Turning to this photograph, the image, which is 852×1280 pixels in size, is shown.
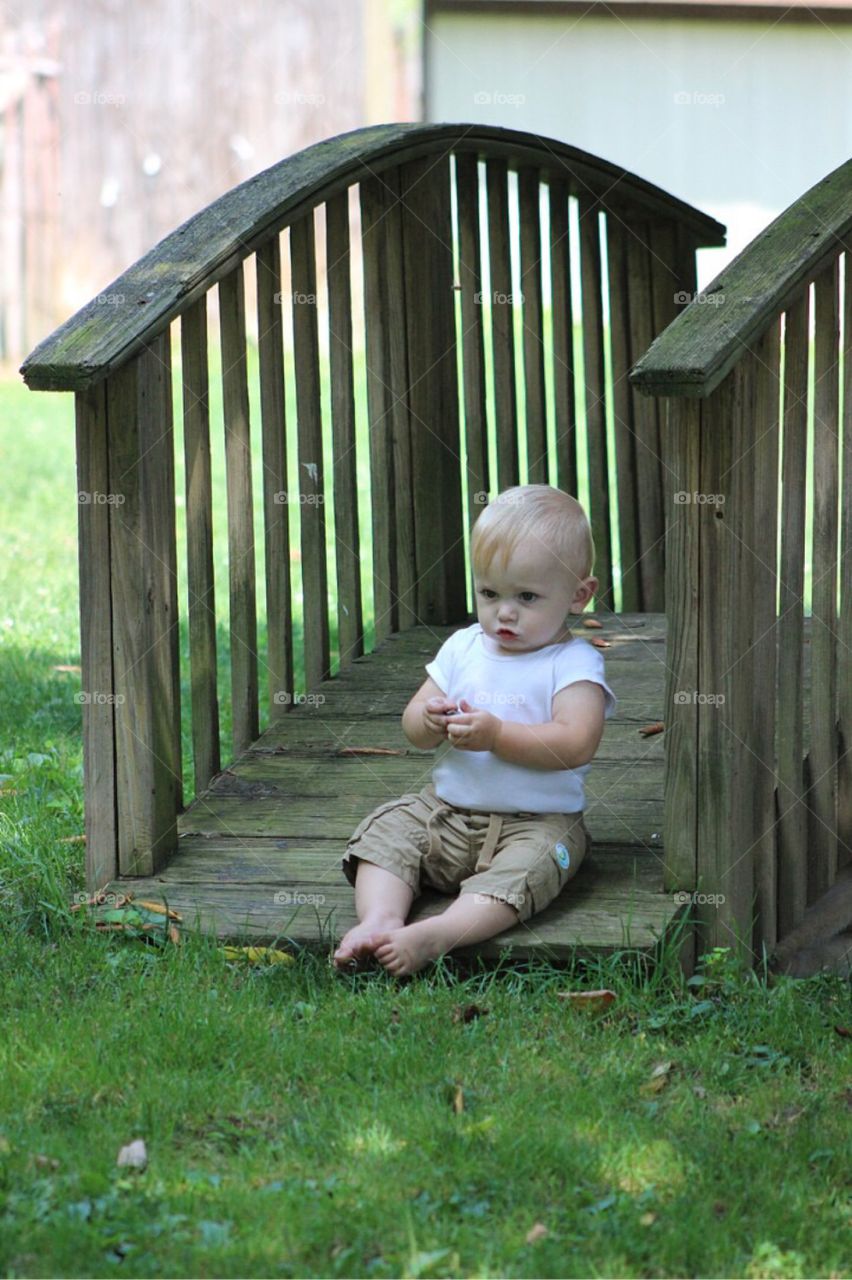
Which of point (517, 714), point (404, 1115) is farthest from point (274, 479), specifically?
point (404, 1115)

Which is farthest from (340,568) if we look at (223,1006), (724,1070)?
(724,1070)

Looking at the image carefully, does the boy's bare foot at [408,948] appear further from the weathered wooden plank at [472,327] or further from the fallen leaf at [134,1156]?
the weathered wooden plank at [472,327]

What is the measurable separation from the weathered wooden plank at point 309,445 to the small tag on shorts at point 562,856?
4.88 feet

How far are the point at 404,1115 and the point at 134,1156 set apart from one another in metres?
0.45

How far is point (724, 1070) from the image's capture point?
10.6 feet

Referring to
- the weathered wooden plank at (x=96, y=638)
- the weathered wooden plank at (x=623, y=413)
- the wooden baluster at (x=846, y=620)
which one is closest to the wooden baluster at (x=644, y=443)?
the weathered wooden plank at (x=623, y=413)

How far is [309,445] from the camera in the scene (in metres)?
4.96

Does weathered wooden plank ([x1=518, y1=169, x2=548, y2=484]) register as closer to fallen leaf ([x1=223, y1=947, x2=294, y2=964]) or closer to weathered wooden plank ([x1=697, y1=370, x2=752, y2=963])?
weathered wooden plank ([x1=697, y1=370, x2=752, y2=963])

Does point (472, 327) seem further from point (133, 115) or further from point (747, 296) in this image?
point (133, 115)

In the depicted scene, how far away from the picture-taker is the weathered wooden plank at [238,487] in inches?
175

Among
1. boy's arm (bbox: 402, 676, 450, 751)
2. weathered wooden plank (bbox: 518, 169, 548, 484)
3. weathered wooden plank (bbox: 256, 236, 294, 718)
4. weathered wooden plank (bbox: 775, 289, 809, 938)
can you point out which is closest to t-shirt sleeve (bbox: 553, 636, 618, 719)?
boy's arm (bbox: 402, 676, 450, 751)

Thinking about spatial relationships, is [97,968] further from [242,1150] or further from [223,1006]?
[242,1150]

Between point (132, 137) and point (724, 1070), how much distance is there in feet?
36.8

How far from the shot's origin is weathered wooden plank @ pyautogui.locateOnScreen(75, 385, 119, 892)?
12.6 ft
